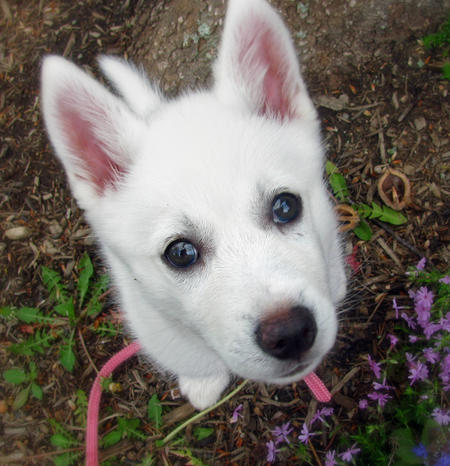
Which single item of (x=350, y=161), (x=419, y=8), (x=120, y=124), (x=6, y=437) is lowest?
(x=6, y=437)

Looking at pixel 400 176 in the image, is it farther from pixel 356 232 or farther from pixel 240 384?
pixel 240 384

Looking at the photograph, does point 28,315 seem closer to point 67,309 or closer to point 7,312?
point 7,312

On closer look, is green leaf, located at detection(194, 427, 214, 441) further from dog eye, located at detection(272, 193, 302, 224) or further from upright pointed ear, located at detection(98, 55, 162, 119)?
upright pointed ear, located at detection(98, 55, 162, 119)

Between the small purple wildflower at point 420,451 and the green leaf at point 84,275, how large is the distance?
2432 mm

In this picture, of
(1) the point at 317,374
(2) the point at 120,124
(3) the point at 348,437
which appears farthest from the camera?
(1) the point at 317,374

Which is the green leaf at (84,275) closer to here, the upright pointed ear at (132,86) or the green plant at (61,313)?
the green plant at (61,313)

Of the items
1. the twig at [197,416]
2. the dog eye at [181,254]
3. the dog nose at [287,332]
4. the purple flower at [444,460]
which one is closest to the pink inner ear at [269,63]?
the dog eye at [181,254]

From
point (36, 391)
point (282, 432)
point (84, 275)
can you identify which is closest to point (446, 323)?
point (282, 432)

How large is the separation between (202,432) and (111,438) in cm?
62

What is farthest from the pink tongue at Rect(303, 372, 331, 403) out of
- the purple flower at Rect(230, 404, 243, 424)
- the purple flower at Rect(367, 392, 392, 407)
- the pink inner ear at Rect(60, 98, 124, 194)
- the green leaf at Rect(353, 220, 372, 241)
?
the pink inner ear at Rect(60, 98, 124, 194)

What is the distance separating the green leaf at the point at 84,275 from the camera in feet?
10.5

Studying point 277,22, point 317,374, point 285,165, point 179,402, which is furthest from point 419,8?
point 179,402

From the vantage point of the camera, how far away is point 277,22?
1.80 meters

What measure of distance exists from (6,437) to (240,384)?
1.76 metres
